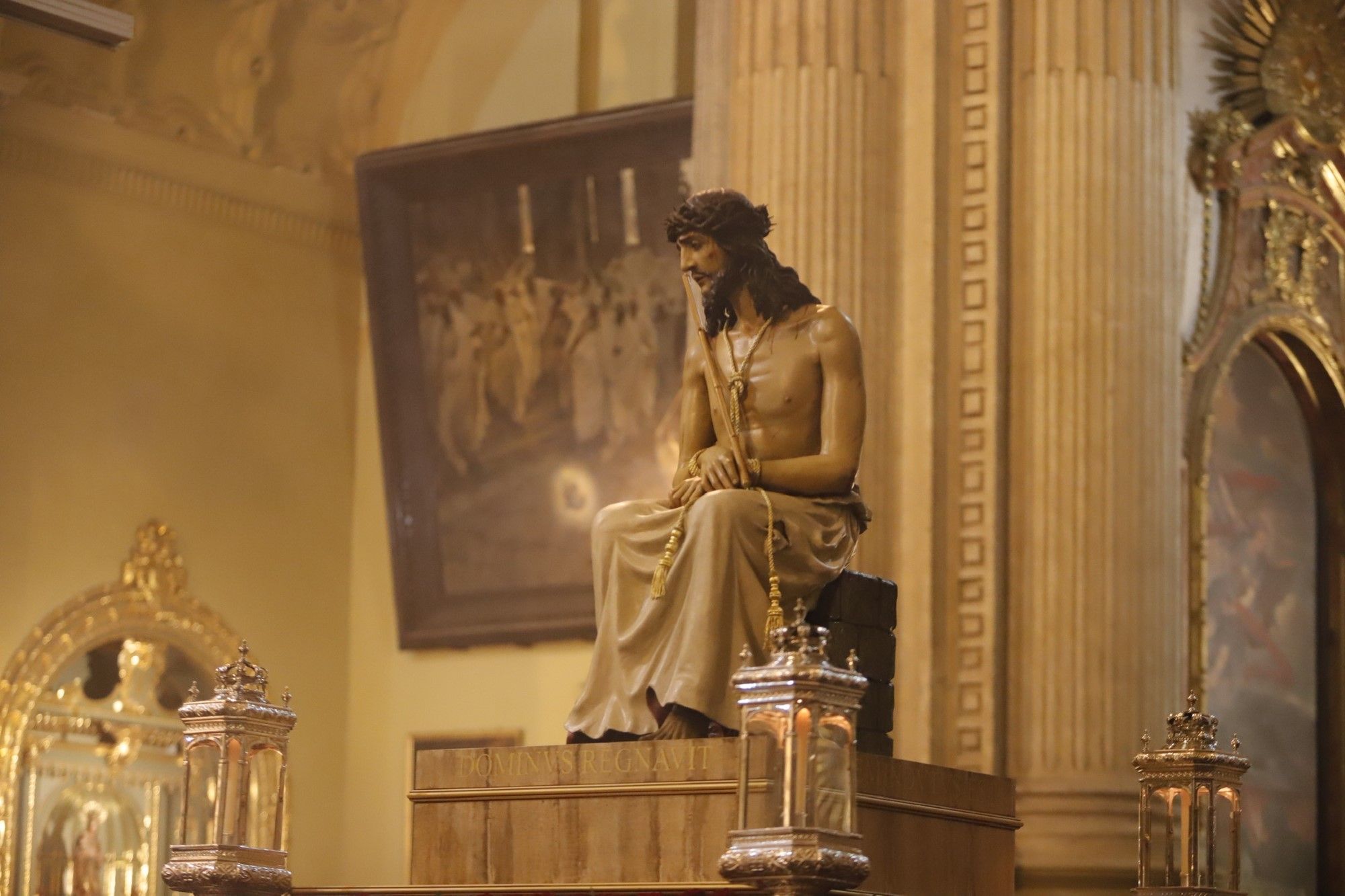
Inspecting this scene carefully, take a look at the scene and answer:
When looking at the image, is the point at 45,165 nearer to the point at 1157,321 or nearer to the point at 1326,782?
the point at 1157,321

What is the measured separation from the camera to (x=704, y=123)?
388 inches

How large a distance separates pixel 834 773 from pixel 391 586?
768cm

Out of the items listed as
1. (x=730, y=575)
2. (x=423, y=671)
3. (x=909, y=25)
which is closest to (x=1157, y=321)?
(x=909, y=25)

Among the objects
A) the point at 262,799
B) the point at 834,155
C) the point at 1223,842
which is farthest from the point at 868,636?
the point at 262,799

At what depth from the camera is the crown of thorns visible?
23.8ft

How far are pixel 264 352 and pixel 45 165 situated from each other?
64.8 inches

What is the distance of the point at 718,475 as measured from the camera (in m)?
7.16

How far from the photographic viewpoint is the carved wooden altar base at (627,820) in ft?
21.7

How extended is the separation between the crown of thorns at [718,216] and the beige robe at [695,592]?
0.80m

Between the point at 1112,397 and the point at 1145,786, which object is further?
the point at 1112,397

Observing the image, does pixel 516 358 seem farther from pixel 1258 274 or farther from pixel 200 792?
pixel 200 792

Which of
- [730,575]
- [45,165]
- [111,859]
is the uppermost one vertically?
[45,165]

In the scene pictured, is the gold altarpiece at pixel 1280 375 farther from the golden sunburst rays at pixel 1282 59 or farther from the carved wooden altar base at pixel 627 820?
the carved wooden altar base at pixel 627 820

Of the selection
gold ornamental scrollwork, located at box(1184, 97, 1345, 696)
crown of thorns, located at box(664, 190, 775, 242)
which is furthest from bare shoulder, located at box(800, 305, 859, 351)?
gold ornamental scrollwork, located at box(1184, 97, 1345, 696)
